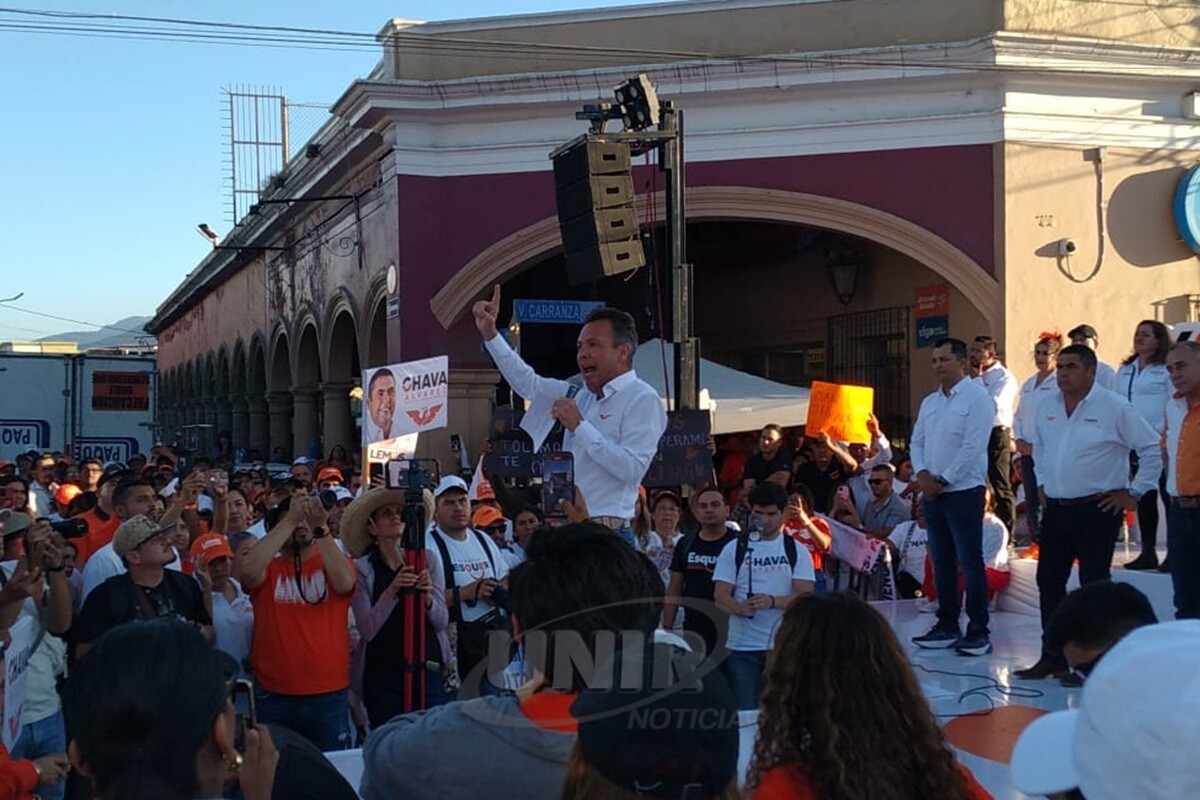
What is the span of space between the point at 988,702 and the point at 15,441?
21.1m

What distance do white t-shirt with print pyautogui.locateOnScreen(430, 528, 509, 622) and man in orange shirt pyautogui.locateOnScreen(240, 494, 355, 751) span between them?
0.64m

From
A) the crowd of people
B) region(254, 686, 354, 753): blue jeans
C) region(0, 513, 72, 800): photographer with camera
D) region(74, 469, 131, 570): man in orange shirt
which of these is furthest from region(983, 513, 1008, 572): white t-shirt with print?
region(0, 513, 72, 800): photographer with camera

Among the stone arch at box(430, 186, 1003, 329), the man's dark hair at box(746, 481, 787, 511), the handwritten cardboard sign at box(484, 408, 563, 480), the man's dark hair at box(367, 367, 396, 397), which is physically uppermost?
the stone arch at box(430, 186, 1003, 329)

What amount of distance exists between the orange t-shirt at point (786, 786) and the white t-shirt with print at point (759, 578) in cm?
463

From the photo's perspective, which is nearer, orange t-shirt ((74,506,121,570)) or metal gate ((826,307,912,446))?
orange t-shirt ((74,506,121,570))

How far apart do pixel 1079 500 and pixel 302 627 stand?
4.34m

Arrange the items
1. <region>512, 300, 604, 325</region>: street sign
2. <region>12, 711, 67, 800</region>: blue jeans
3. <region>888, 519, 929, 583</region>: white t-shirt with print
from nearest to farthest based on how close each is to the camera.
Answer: <region>12, 711, 67, 800</region>: blue jeans
<region>888, 519, 929, 583</region>: white t-shirt with print
<region>512, 300, 604, 325</region>: street sign

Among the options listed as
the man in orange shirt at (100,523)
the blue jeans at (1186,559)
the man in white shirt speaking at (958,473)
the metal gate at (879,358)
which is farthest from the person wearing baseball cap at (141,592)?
the metal gate at (879,358)

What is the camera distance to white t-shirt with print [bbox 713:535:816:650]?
736 centimetres

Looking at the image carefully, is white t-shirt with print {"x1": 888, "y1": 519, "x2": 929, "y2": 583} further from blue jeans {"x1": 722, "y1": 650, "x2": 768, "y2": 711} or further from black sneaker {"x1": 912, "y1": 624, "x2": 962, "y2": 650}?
blue jeans {"x1": 722, "y1": 650, "x2": 768, "y2": 711}

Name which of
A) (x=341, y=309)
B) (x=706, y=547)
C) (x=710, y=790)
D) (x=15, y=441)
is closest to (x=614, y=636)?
(x=710, y=790)

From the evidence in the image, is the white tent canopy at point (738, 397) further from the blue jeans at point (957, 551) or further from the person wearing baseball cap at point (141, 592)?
the person wearing baseball cap at point (141, 592)

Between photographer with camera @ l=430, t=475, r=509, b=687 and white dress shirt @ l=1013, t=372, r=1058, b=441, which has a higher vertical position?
white dress shirt @ l=1013, t=372, r=1058, b=441

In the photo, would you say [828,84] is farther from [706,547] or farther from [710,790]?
[710,790]
